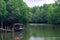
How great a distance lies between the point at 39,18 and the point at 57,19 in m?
21.7

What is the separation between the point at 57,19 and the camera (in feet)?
248

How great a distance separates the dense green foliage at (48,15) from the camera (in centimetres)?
7614

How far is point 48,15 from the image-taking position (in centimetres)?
8594

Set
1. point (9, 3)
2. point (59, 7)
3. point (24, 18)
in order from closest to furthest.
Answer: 1. point (9, 3)
2. point (24, 18)
3. point (59, 7)

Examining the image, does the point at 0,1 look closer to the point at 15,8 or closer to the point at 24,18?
the point at 15,8

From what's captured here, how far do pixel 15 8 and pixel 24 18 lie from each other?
7753 millimetres

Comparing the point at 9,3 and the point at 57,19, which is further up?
the point at 9,3

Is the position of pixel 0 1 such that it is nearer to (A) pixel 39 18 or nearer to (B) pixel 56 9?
(B) pixel 56 9

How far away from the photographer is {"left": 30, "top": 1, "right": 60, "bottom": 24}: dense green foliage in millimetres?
76144

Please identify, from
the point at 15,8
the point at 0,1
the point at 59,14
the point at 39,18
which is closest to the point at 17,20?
the point at 15,8

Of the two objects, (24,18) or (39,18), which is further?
(39,18)

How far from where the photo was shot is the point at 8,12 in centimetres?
5194

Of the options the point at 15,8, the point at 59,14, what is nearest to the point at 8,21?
the point at 15,8

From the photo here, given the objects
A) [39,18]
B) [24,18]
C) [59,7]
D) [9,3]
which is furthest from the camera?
[39,18]
